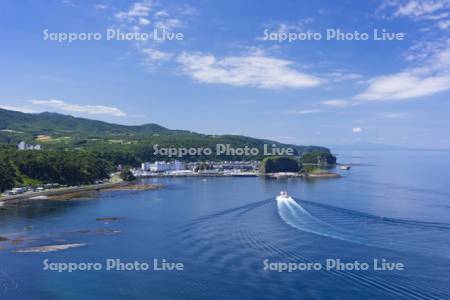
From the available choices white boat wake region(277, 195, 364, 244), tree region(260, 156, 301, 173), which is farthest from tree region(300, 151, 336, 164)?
white boat wake region(277, 195, 364, 244)

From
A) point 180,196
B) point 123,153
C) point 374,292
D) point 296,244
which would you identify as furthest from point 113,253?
point 123,153

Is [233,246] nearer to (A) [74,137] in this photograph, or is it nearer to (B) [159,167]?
(B) [159,167]

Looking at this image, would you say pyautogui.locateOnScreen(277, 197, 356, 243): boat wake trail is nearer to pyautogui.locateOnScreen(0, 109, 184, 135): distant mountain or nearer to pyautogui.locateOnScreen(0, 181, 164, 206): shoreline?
pyautogui.locateOnScreen(0, 181, 164, 206): shoreline

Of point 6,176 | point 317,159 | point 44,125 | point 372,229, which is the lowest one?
point 372,229

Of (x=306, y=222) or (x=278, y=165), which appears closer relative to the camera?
(x=306, y=222)

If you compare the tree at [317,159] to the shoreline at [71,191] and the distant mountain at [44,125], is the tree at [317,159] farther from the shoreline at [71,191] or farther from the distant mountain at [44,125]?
the distant mountain at [44,125]

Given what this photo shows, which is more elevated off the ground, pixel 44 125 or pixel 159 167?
pixel 44 125

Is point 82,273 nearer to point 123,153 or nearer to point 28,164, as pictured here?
point 28,164

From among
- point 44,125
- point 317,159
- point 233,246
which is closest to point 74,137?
point 44,125

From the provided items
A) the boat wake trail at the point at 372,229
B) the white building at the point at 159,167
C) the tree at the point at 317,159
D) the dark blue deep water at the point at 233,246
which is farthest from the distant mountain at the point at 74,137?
the boat wake trail at the point at 372,229
